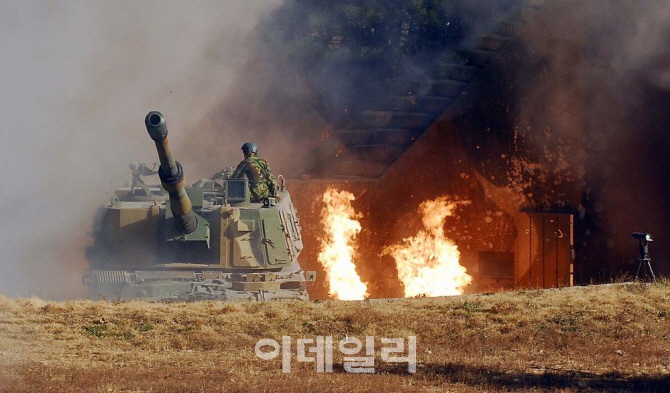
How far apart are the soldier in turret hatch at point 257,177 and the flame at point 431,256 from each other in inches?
320

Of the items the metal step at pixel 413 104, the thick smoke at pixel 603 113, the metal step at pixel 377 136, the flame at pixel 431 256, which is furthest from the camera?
the metal step at pixel 377 136

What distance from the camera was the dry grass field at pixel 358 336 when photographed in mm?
10250

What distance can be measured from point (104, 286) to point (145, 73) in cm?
1055

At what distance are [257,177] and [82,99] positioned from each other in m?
7.40

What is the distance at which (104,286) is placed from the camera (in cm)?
1497

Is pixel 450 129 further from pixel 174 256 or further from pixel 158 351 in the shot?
pixel 158 351

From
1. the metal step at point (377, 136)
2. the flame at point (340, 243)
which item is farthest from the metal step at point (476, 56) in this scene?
the flame at point (340, 243)

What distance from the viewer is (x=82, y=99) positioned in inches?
888

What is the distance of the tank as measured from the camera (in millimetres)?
14961

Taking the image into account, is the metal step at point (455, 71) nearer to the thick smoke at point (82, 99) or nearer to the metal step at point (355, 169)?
the metal step at point (355, 169)

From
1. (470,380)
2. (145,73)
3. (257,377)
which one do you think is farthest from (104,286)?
(145,73)

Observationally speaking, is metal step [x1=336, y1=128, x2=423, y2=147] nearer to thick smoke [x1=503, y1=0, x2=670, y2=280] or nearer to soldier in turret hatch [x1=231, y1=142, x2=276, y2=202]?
thick smoke [x1=503, y1=0, x2=670, y2=280]

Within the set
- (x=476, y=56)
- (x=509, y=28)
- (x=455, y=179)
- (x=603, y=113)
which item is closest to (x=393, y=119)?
(x=455, y=179)

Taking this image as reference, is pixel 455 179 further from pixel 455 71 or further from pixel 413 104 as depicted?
pixel 455 71
